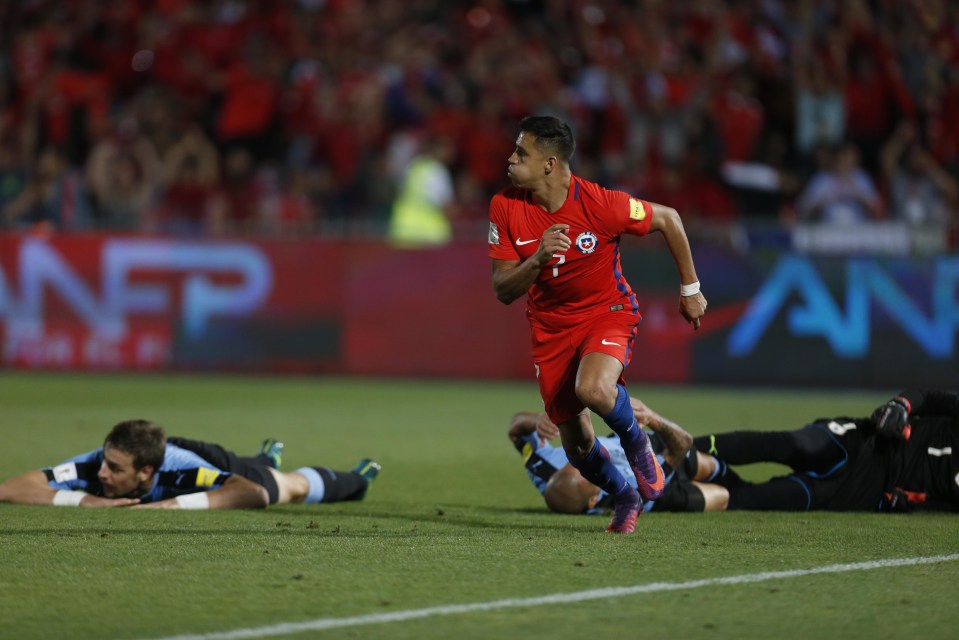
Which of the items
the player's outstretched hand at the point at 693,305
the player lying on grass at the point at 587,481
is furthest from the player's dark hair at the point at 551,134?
the player lying on grass at the point at 587,481

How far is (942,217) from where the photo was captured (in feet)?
52.1

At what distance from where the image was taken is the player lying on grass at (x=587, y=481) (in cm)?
780

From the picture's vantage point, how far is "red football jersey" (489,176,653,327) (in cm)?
707

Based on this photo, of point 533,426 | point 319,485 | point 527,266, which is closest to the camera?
point 527,266

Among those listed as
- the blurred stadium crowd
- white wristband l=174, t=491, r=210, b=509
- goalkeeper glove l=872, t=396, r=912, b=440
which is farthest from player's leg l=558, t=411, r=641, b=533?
the blurred stadium crowd

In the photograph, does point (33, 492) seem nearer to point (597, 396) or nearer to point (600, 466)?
point (600, 466)

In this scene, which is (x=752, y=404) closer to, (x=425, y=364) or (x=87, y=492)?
(x=425, y=364)

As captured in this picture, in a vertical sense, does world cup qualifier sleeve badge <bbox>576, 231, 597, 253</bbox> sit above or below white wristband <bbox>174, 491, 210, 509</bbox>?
above

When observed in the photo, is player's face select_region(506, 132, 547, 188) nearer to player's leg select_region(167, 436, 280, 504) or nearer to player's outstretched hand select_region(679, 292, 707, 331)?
player's outstretched hand select_region(679, 292, 707, 331)

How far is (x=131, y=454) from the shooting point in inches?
295

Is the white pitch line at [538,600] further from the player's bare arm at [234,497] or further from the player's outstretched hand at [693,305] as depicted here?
the player's bare arm at [234,497]

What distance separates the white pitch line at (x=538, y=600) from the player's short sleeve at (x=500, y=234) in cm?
197

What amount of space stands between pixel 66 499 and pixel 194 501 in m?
0.66

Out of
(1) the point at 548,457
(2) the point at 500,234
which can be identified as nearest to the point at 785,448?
(1) the point at 548,457
